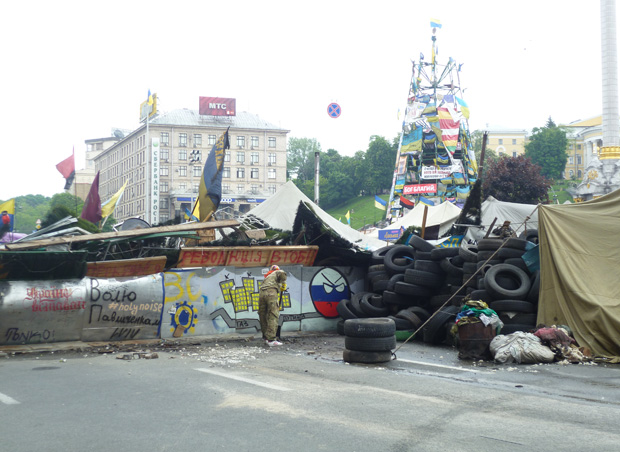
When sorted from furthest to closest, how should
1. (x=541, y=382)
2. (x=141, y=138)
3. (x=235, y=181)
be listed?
(x=235, y=181) → (x=141, y=138) → (x=541, y=382)

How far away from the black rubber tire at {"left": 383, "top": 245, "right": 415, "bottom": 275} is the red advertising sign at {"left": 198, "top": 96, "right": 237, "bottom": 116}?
3993 inches

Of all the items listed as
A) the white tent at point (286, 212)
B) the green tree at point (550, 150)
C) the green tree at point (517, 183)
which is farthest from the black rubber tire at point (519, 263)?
the green tree at point (550, 150)

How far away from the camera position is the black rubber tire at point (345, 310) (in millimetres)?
15257

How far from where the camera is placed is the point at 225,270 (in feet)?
47.7

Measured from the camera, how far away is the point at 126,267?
43.6 feet

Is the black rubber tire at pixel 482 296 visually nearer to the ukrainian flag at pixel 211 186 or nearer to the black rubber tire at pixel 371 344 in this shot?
the black rubber tire at pixel 371 344

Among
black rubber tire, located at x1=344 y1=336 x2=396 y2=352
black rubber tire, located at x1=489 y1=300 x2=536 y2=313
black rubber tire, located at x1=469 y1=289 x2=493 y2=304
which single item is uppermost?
black rubber tire, located at x1=469 y1=289 x2=493 y2=304

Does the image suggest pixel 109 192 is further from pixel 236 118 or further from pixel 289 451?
pixel 289 451

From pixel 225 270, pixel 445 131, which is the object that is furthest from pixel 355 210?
pixel 225 270

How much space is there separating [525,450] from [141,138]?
106 metres

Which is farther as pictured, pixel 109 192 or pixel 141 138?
pixel 109 192

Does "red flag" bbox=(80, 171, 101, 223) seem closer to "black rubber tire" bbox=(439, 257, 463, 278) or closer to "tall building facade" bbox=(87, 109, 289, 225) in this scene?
"black rubber tire" bbox=(439, 257, 463, 278)

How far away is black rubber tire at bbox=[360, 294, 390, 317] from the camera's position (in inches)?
580

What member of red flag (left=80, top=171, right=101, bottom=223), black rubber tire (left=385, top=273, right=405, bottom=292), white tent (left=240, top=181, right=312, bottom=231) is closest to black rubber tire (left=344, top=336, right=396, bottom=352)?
black rubber tire (left=385, top=273, right=405, bottom=292)
